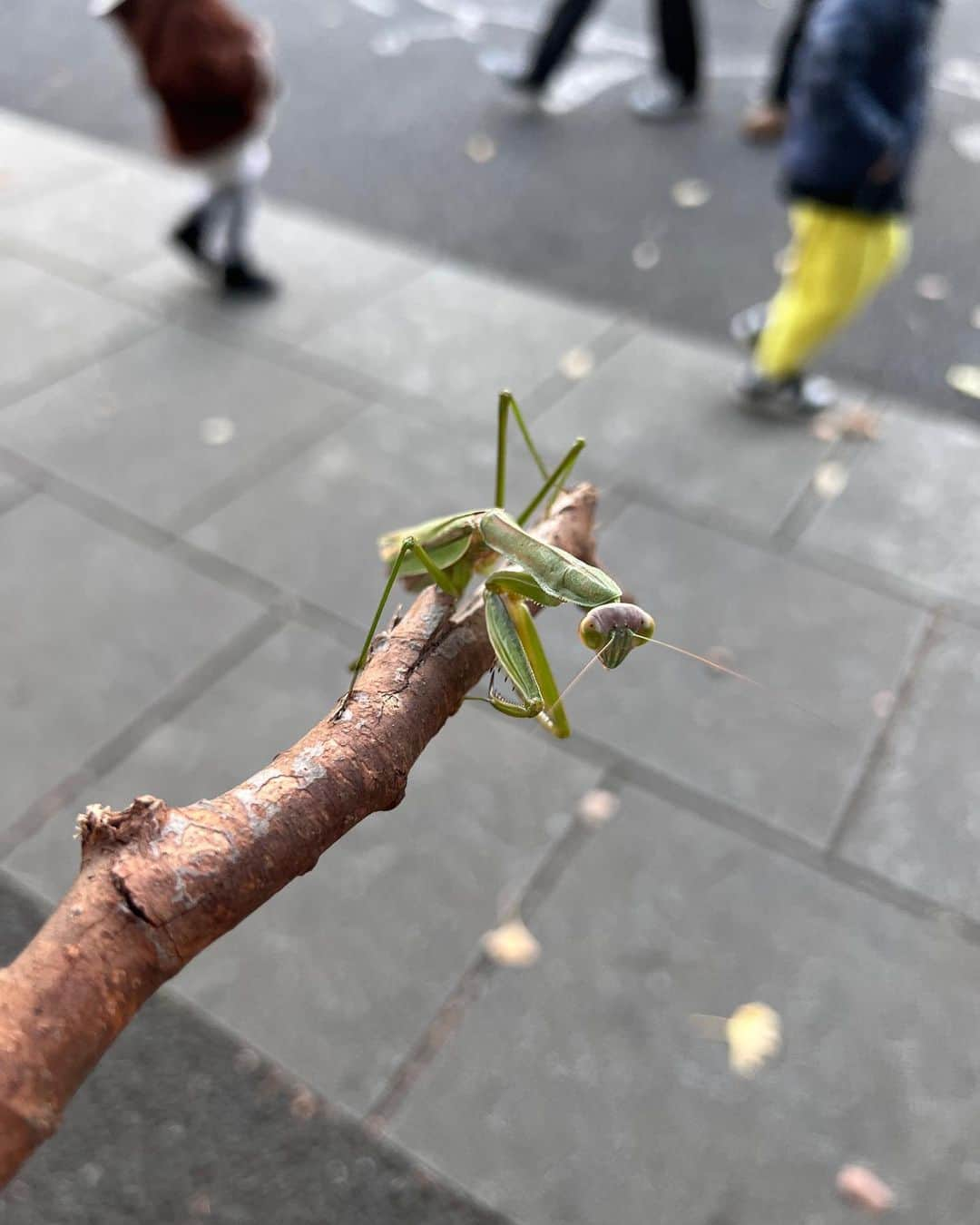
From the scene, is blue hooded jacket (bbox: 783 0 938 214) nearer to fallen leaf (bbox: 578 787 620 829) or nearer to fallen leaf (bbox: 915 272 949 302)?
fallen leaf (bbox: 915 272 949 302)

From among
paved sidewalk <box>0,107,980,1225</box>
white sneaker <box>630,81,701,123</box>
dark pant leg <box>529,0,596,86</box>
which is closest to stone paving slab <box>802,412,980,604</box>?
paved sidewalk <box>0,107,980,1225</box>

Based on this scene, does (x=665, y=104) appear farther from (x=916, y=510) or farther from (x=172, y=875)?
(x=172, y=875)

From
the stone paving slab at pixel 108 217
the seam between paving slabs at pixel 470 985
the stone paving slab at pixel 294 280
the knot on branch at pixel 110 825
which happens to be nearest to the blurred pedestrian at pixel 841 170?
the stone paving slab at pixel 294 280

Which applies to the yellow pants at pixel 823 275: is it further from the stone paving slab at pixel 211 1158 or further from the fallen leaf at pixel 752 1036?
the stone paving slab at pixel 211 1158

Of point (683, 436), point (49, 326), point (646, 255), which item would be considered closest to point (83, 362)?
point (49, 326)

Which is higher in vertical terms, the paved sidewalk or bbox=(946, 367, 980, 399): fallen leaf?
bbox=(946, 367, 980, 399): fallen leaf

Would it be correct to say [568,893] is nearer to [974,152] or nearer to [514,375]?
[514,375]

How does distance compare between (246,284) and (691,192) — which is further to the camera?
(691,192)
